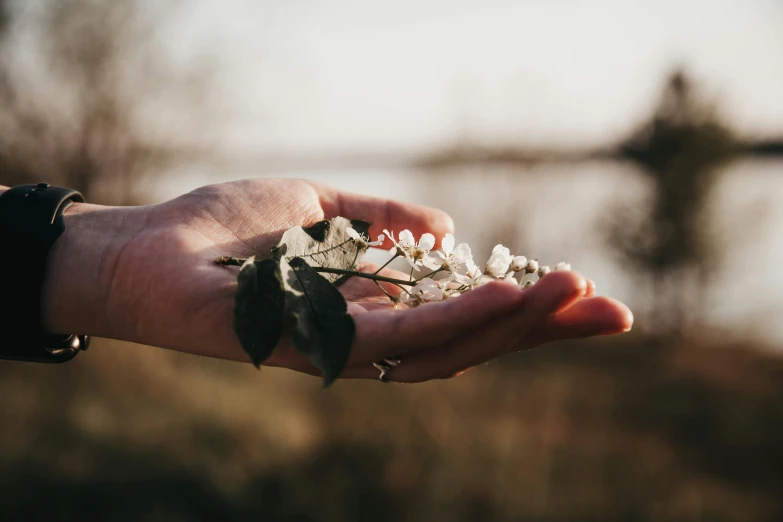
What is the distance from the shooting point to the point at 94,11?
5.94 metres

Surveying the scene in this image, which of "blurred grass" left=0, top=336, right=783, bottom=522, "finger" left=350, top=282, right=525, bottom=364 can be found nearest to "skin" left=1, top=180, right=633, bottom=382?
"finger" left=350, top=282, right=525, bottom=364

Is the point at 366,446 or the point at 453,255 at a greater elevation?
the point at 453,255

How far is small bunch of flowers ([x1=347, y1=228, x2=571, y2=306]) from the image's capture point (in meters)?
1.76

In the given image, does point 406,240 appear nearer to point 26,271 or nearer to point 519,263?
point 519,263

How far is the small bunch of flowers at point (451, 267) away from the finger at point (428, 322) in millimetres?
331

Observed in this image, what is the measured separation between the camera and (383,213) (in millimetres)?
2326

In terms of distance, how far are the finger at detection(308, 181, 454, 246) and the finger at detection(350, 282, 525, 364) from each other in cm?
91

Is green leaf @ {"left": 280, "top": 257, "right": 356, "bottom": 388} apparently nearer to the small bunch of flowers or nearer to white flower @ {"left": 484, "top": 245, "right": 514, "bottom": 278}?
the small bunch of flowers

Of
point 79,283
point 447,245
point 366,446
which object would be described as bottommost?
point 366,446

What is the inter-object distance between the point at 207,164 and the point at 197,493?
3.89 m

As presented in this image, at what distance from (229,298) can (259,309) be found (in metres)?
0.16

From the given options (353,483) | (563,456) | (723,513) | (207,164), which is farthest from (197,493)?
(207,164)

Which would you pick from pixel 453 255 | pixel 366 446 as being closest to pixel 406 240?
pixel 453 255

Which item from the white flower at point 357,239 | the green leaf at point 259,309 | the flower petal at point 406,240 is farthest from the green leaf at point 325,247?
the green leaf at point 259,309
